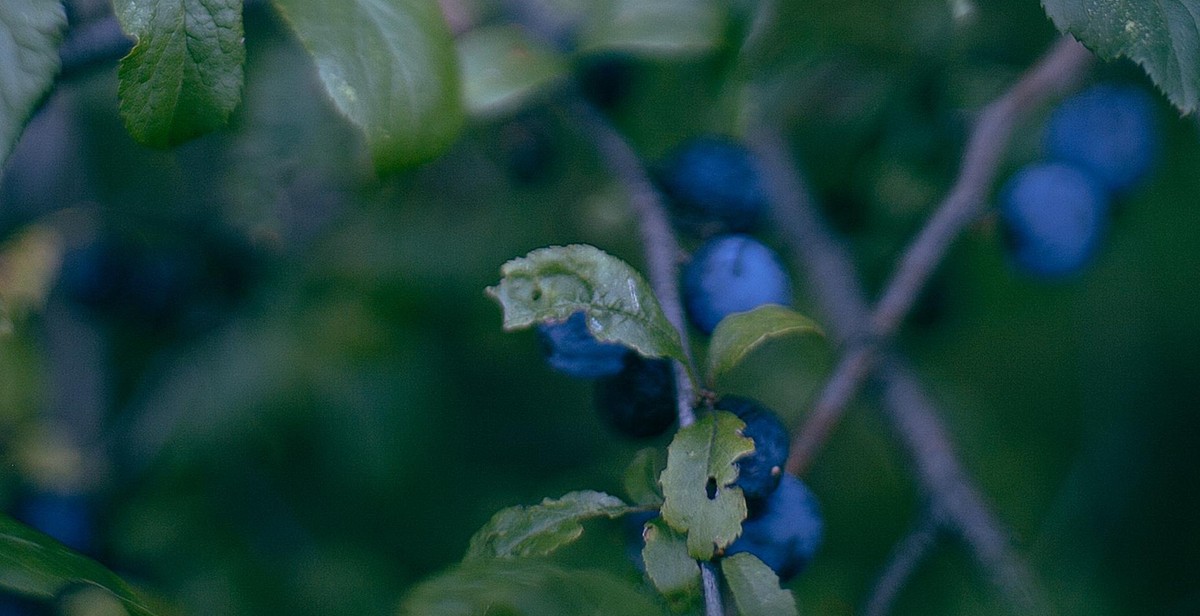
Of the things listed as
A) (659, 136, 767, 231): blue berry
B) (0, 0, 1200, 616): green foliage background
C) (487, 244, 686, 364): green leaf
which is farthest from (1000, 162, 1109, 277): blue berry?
(487, 244, 686, 364): green leaf

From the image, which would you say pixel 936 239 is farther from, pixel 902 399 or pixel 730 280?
pixel 730 280

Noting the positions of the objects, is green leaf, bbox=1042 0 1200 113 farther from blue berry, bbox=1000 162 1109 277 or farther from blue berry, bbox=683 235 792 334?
blue berry, bbox=1000 162 1109 277

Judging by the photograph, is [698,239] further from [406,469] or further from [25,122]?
[406,469]

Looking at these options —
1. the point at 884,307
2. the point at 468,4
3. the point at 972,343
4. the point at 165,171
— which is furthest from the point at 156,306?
the point at 972,343

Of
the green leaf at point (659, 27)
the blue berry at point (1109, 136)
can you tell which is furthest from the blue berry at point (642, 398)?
the blue berry at point (1109, 136)

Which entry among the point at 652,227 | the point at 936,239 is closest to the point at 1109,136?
the point at 936,239
